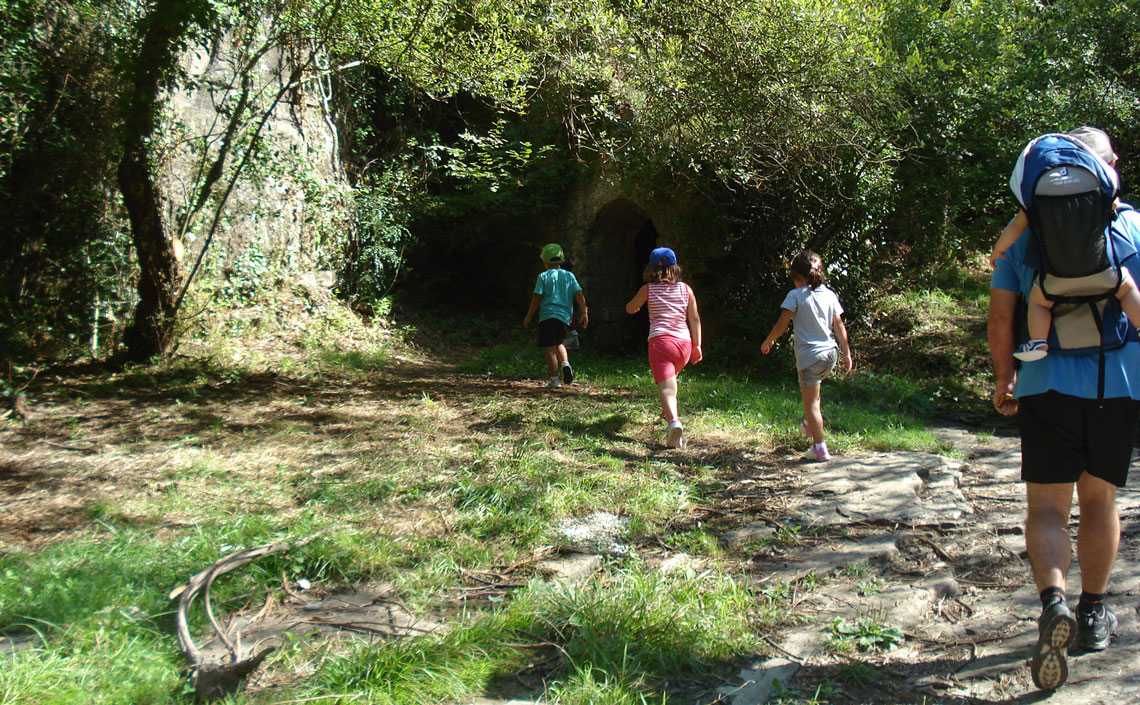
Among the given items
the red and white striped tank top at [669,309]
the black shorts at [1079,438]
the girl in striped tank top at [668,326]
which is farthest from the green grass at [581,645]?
the red and white striped tank top at [669,309]

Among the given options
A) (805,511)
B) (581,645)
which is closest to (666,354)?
(805,511)

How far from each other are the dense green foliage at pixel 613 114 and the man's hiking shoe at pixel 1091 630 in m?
5.90

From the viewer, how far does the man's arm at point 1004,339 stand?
307 cm

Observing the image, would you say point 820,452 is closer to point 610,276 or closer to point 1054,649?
point 1054,649

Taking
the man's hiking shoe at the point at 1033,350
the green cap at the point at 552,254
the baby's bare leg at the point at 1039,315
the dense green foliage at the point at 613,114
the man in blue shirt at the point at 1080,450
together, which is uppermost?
the dense green foliage at the point at 613,114

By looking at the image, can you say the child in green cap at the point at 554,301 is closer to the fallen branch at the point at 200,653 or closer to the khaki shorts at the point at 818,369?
the khaki shorts at the point at 818,369

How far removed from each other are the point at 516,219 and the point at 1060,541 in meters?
11.4

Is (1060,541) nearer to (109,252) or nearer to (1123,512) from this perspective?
(1123,512)

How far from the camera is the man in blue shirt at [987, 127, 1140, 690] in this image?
112 inches

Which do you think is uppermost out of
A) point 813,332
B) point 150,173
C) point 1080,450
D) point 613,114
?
point 613,114

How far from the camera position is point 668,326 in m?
6.32

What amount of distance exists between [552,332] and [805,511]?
436cm

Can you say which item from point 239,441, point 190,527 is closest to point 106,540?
point 190,527

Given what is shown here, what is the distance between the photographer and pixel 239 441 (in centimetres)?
604
